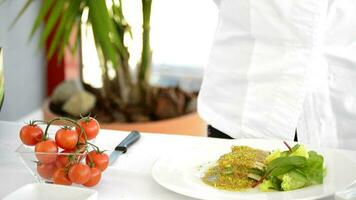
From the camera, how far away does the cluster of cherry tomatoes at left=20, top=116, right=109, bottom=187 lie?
115 centimetres

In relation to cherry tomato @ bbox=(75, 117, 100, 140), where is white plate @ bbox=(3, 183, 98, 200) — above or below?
below

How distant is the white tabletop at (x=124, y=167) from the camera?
1.20 metres

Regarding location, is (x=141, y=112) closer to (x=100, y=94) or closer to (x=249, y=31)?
(x=100, y=94)

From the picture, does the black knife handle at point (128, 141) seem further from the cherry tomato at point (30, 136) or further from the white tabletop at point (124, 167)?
the cherry tomato at point (30, 136)

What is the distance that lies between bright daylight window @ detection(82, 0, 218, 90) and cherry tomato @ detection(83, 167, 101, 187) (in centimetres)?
207

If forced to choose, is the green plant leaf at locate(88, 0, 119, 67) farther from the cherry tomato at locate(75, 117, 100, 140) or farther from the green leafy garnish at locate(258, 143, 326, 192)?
the green leafy garnish at locate(258, 143, 326, 192)

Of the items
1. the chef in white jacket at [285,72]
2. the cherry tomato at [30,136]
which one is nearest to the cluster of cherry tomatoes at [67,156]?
the cherry tomato at [30,136]

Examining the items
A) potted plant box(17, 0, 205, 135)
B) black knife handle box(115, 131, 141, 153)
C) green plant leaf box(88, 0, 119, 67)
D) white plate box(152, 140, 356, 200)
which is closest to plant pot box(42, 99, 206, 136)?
potted plant box(17, 0, 205, 135)

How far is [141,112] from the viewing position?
2955 millimetres

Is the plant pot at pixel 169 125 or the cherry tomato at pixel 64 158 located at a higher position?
the cherry tomato at pixel 64 158

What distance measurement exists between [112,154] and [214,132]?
0.33 metres

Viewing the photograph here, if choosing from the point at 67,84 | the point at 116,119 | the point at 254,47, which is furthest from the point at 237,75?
the point at 67,84

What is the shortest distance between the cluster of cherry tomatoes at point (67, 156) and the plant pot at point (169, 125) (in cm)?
155

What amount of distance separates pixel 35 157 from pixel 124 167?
207 mm
